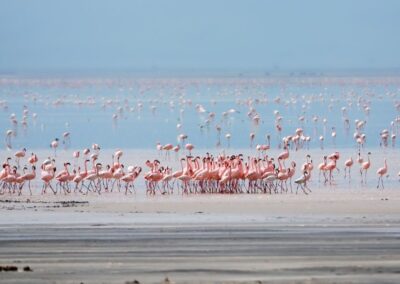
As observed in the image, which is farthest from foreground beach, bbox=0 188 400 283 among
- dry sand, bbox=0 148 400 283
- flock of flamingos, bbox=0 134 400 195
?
flock of flamingos, bbox=0 134 400 195

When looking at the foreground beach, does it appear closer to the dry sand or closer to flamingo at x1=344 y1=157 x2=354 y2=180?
the dry sand

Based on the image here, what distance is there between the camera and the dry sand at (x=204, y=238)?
11.1 m

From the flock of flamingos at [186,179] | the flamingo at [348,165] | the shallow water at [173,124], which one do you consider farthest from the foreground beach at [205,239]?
the shallow water at [173,124]

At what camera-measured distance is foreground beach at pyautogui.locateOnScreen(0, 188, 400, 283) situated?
1109 centimetres

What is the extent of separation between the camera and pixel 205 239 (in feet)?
45.4

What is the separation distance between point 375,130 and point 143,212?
23070mm

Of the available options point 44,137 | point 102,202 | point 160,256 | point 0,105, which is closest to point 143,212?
point 102,202

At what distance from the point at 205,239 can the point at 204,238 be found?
0.34 ft

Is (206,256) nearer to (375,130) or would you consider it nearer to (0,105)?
(375,130)

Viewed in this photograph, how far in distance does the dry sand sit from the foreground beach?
0.01m

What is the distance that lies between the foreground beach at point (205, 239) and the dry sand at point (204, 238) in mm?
11

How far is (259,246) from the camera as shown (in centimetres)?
1310

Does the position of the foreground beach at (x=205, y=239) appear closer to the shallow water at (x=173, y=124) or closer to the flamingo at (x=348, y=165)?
the flamingo at (x=348, y=165)

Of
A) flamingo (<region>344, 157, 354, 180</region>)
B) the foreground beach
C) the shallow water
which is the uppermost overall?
the shallow water
